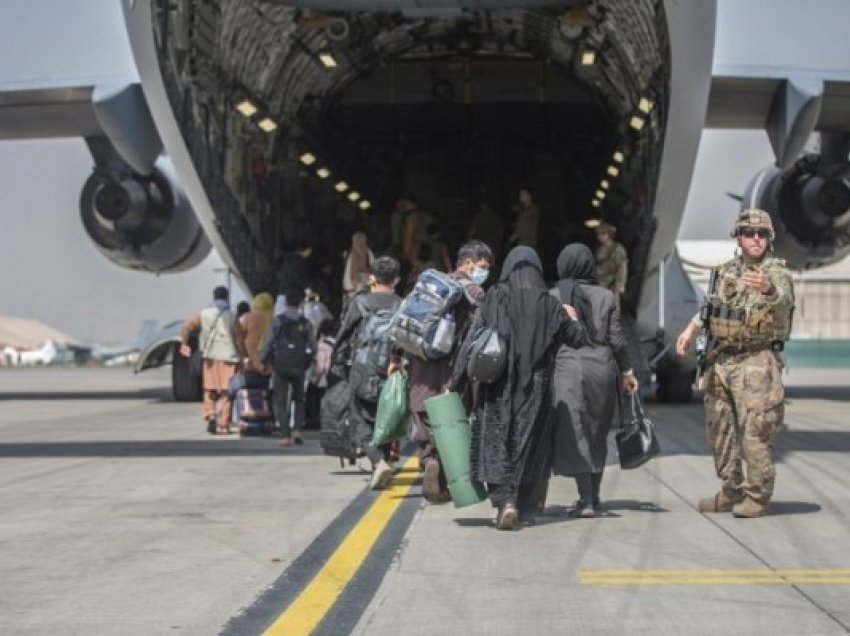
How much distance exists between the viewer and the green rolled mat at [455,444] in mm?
9438

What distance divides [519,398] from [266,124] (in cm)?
1169

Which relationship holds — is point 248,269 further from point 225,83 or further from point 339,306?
point 339,306

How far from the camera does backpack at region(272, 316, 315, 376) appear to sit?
15.4 meters

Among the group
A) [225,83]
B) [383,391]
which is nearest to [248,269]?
[225,83]

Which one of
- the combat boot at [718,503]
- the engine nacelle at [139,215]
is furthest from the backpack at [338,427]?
the engine nacelle at [139,215]

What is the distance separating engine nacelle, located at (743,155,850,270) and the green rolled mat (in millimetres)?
12979

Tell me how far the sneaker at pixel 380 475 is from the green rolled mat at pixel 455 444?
160 cm

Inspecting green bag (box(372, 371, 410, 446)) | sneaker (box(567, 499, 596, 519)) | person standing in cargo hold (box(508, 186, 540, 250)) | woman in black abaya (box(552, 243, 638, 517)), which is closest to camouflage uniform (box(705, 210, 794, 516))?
woman in black abaya (box(552, 243, 638, 517))

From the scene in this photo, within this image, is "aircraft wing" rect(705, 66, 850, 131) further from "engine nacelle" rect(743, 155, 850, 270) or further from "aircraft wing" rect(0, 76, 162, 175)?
"aircraft wing" rect(0, 76, 162, 175)

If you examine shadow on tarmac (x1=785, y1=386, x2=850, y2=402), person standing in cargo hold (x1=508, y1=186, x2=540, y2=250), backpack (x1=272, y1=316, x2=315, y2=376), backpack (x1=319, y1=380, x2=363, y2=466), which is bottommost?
shadow on tarmac (x1=785, y1=386, x2=850, y2=402)

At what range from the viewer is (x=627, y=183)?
2155 centimetres

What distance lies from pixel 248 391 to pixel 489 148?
8.51 m

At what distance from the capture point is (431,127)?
2416 cm

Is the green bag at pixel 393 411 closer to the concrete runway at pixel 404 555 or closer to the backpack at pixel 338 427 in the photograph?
the concrete runway at pixel 404 555
